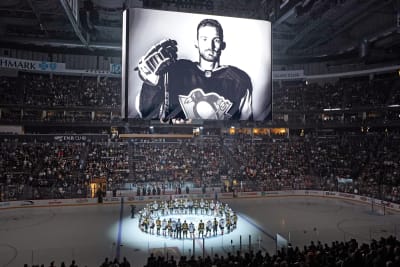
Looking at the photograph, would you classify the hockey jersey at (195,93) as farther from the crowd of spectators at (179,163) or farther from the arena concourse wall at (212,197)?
the crowd of spectators at (179,163)

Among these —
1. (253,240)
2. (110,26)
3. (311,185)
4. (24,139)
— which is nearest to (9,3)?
(110,26)

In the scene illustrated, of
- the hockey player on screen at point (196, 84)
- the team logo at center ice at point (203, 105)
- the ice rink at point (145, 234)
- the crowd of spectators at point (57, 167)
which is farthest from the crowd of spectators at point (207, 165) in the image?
the hockey player on screen at point (196, 84)

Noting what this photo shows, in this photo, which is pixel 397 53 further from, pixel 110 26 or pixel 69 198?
pixel 69 198

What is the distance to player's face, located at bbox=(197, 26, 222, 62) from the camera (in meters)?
20.7

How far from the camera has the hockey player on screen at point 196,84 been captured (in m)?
19.9

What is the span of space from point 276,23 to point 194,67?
1036 centimetres

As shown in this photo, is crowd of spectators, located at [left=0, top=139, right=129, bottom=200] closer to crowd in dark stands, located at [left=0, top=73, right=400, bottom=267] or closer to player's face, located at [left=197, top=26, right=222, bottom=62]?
crowd in dark stands, located at [left=0, top=73, right=400, bottom=267]

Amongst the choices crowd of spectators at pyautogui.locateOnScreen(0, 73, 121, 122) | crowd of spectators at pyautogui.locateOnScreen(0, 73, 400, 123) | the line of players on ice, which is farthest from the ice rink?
crowd of spectators at pyautogui.locateOnScreen(0, 73, 121, 122)

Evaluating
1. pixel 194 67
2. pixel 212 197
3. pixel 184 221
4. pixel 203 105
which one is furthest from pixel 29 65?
pixel 184 221

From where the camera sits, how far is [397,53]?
114ft

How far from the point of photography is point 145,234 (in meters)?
19.0

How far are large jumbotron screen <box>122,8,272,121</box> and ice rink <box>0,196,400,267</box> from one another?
6426mm

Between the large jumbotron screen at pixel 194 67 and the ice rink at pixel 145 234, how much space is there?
6426mm

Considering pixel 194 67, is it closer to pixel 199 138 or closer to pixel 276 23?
pixel 276 23
